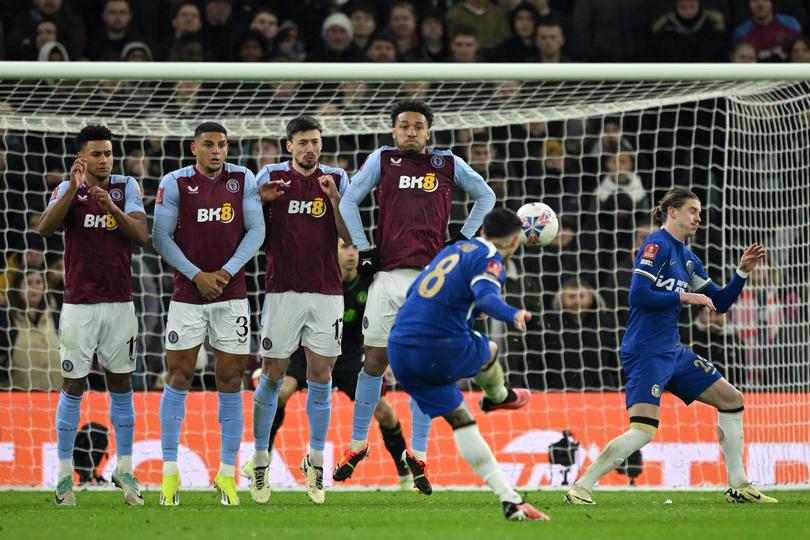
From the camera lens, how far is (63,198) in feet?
27.1

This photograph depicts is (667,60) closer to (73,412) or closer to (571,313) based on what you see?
(571,313)

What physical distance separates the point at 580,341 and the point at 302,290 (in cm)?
391

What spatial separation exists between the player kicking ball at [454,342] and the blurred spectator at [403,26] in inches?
293

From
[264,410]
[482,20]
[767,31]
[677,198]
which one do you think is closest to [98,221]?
[264,410]

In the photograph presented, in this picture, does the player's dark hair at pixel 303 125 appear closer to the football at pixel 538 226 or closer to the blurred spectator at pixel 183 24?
Result: the football at pixel 538 226

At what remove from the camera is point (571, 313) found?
11641 mm

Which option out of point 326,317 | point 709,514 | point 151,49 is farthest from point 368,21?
point 709,514

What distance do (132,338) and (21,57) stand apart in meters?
5.98

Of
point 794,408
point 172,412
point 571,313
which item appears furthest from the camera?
point 571,313

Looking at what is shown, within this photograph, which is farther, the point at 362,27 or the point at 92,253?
the point at 362,27

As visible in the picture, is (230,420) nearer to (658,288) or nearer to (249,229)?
(249,229)

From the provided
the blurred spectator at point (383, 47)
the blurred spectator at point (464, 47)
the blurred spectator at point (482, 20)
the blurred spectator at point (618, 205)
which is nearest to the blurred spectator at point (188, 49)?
the blurred spectator at point (383, 47)

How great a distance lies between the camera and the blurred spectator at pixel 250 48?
13500 mm

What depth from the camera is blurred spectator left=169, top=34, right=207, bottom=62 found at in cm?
1331
